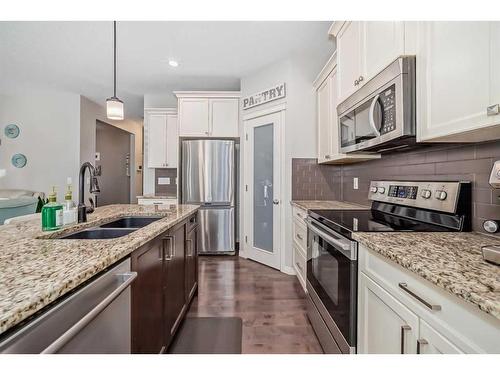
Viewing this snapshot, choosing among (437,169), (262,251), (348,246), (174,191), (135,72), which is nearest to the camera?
(348,246)

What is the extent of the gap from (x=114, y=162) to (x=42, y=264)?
6.23 meters

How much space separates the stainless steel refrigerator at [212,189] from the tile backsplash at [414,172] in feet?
3.49

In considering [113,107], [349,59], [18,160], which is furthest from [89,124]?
[349,59]

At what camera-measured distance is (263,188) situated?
345 cm

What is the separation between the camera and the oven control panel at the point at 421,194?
131 centimetres

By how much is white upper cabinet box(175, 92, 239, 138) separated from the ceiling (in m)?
0.30

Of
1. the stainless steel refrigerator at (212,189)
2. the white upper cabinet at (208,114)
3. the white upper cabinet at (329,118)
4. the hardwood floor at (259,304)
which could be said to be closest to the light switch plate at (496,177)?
the white upper cabinet at (329,118)

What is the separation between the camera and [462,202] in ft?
4.16

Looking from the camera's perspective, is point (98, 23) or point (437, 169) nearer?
point (437, 169)

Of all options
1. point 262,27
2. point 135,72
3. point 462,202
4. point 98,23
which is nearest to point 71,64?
point 135,72

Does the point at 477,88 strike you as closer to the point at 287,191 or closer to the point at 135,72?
the point at 287,191

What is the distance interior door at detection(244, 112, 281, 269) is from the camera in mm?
3256

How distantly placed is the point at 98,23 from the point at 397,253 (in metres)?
3.20

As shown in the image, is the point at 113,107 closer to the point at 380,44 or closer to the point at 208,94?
the point at 208,94
